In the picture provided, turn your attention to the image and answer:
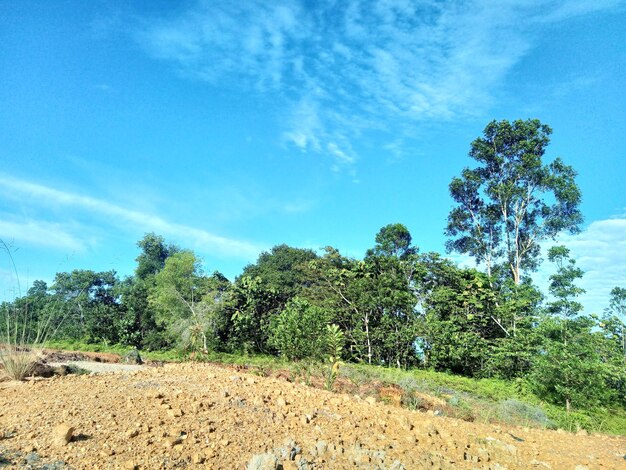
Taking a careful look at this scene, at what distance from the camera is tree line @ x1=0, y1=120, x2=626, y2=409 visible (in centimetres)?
1443

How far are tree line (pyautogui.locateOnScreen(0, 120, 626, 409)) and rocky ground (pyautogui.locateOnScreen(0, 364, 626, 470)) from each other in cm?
763

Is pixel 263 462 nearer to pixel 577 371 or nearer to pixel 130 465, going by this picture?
pixel 130 465

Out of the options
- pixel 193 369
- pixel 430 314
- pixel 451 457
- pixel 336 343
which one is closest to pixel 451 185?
pixel 430 314

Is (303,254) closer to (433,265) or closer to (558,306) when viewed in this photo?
(433,265)

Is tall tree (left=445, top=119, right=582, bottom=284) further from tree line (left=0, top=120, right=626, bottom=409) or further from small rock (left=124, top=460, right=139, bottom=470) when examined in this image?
small rock (left=124, top=460, right=139, bottom=470)

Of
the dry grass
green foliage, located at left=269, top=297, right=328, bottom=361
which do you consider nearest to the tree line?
green foliage, located at left=269, top=297, right=328, bottom=361

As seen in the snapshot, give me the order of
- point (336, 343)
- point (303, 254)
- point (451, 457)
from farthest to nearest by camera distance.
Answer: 1. point (303, 254)
2. point (336, 343)
3. point (451, 457)

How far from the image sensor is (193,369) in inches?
273

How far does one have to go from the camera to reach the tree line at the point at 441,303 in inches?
568

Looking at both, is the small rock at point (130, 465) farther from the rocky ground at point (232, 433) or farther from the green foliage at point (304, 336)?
the green foliage at point (304, 336)

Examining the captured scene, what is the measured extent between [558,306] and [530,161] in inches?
280

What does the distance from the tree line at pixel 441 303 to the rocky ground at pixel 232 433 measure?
7.63 m

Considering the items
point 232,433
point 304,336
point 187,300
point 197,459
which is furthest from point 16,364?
point 187,300

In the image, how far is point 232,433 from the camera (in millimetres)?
3762
